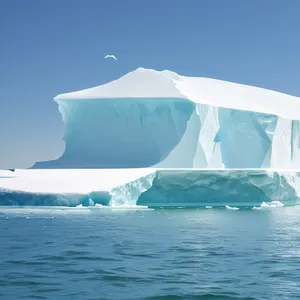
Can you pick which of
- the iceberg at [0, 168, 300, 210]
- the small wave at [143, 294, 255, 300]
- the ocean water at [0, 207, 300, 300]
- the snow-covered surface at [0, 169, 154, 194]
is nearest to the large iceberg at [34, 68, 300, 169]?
the iceberg at [0, 168, 300, 210]

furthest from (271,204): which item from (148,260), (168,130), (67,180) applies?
(148,260)

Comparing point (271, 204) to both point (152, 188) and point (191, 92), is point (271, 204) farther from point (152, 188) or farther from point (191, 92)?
point (191, 92)

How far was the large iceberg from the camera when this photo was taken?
2756 cm

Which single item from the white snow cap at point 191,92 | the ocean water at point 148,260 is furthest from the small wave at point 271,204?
the ocean water at point 148,260

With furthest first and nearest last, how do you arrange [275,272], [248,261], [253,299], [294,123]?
[294,123] < [248,261] < [275,272] < [253,299]

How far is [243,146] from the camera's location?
2805cm

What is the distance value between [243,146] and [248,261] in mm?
18064

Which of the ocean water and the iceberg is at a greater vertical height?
the iceberg

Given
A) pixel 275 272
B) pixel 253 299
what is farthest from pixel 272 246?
pixel 253 299

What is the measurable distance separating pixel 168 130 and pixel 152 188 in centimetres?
393

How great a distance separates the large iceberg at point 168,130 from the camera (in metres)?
27.6

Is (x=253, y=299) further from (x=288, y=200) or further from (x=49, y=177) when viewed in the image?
(x=288, y=200)

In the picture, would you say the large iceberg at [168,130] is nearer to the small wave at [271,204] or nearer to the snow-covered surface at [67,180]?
the small wave at [271,204]

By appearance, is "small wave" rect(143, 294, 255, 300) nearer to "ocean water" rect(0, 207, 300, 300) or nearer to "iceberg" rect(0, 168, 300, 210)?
"ocean water" rect(0, 207, 300, 300)
